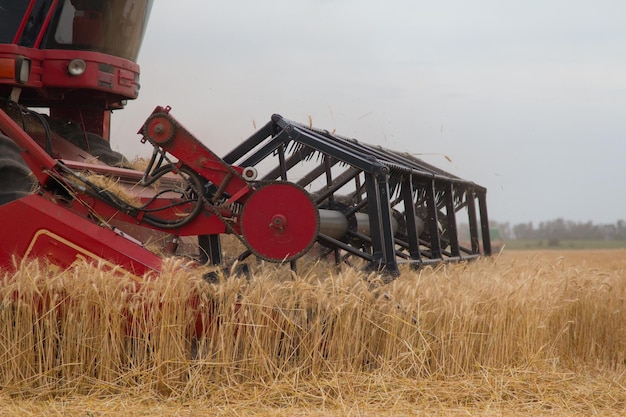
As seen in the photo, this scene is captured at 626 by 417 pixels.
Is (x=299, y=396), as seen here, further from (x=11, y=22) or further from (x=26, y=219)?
(x=11, y=22)

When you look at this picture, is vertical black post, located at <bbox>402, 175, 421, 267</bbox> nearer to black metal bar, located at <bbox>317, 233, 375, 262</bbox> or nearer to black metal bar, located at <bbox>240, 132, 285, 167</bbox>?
black metal bar, located at <bbox>317, 233, 375, 262</bbox>

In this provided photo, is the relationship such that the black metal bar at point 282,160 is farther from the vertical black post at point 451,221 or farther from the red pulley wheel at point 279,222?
the vertical black post at point 451,221

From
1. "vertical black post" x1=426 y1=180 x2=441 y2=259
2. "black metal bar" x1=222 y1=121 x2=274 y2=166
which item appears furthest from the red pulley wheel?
"vertical black post" x1=426 y1=180 x2=441 y2=259

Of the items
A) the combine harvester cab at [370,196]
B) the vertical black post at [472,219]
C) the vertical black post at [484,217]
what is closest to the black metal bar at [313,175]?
the combine harvester cab at [370,196]

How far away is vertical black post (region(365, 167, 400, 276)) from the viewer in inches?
211

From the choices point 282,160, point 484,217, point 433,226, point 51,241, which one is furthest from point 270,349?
point 484,217

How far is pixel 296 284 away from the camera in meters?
4.68

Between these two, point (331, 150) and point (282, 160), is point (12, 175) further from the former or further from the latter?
point (331, 150)

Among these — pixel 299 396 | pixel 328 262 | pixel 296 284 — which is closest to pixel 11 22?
pixel 328 262

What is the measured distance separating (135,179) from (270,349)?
2.23 meters

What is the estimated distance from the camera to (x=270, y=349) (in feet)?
15.0

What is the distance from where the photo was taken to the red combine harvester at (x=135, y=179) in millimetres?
5031

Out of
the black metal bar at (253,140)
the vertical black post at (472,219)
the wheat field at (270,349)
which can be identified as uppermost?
the black metal bar at (253,140)

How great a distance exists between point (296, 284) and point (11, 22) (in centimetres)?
340
